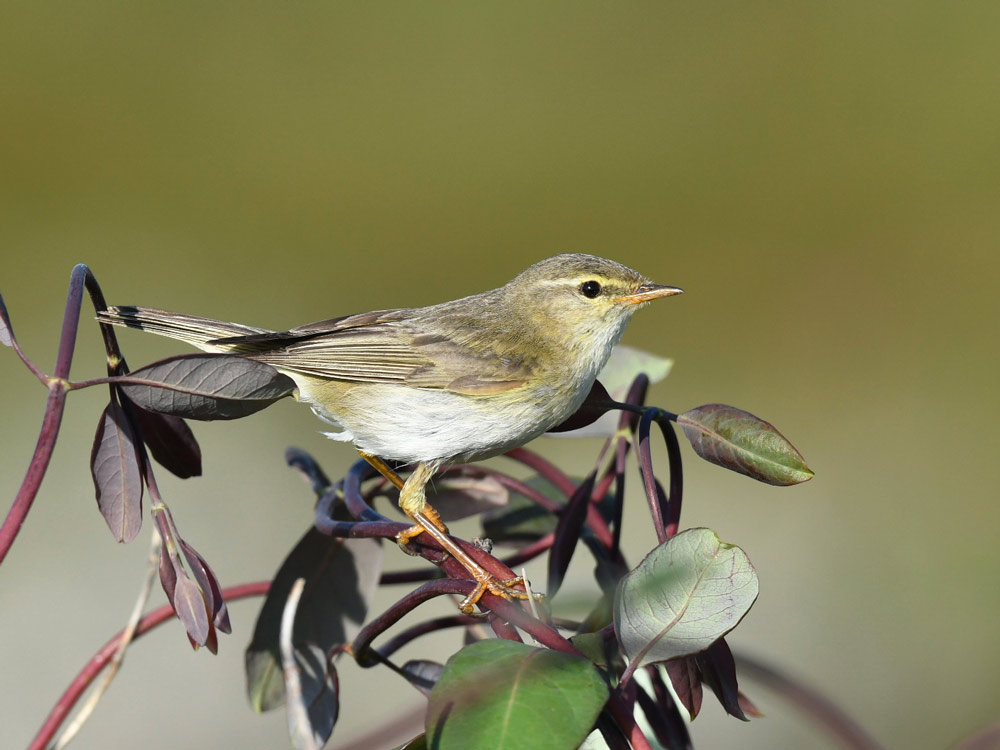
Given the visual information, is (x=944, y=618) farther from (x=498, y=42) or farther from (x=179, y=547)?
(x=498, y=42)

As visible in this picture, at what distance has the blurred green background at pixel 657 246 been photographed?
3928mm

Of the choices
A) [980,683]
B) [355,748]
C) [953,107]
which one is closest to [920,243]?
[953,107]

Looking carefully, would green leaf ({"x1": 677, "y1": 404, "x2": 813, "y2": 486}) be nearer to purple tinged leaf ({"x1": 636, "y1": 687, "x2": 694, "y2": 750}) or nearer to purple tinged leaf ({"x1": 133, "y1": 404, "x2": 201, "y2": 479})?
purple tinged leaf ({"x1": 636, "y1": 687, "x2": 694, "y2": 750})

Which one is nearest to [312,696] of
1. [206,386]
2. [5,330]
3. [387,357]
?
[206,386]

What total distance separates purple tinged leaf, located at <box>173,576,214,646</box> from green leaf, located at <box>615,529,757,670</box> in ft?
1.27

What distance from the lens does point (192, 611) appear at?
909 millimetres

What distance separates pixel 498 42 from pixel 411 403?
17.2 feet

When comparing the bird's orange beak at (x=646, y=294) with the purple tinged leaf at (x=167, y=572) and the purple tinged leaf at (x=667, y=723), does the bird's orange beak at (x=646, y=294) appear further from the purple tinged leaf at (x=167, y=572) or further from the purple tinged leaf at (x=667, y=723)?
the purple tinged leaf at (x=167, y=572)

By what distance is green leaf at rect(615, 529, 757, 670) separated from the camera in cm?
87

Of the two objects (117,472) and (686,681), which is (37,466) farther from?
(686,681)

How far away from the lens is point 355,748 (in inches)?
57.8

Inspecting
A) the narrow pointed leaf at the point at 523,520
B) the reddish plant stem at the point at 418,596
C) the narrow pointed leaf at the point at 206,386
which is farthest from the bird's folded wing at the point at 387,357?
the reddish plant stem at the point at 418,596

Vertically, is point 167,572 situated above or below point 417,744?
above

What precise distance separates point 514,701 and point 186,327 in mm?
1070
